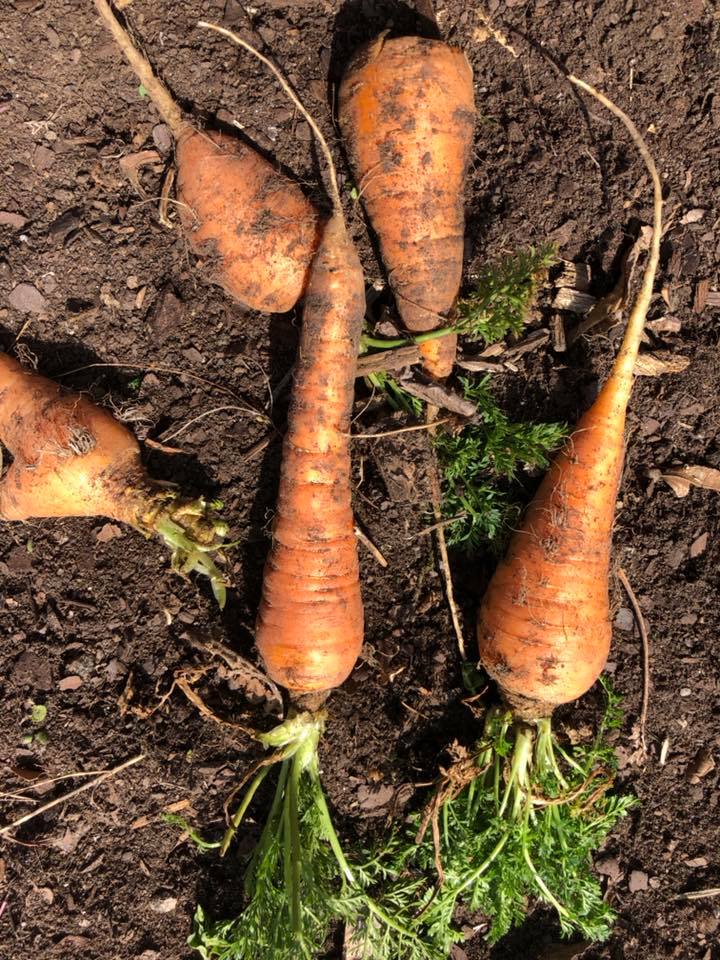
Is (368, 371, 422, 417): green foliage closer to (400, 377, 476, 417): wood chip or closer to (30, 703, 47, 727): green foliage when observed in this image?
(400, 377, 476, 417): wood chip

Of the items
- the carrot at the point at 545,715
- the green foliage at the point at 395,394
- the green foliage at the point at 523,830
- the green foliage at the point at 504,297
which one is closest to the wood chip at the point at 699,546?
the carrot at the point at 545,715

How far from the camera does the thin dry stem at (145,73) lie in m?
3.11

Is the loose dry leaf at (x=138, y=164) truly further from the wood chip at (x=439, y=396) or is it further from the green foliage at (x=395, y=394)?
the wood chip at (x=439, y=396)

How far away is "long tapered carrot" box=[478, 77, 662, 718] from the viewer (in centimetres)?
321

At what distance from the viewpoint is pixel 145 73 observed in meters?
3.21

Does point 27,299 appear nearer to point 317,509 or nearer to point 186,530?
point 186,530

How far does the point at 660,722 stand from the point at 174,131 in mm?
3497

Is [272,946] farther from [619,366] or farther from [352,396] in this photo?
[619,366]

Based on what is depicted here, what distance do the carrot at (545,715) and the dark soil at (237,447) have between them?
0.75 feet

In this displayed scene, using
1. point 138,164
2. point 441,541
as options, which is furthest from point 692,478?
point 138,164

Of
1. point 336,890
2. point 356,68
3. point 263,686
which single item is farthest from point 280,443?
point 336,890

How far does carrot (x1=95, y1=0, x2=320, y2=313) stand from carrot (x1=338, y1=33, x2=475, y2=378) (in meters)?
0.35

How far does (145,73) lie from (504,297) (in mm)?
1822

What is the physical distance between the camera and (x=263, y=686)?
348cm
